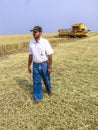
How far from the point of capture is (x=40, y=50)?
232 inches

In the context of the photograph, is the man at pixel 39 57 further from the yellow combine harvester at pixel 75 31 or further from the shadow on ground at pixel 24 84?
the yellow combine harvester at pixel 75 31

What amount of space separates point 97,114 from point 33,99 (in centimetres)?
166

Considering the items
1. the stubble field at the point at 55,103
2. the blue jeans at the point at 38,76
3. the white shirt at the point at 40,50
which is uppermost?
the white shirt at the point at 40,50

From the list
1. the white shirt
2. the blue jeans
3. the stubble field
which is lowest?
the stubble field

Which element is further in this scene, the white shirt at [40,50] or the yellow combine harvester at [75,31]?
the yellow combine harvester at [75,31]

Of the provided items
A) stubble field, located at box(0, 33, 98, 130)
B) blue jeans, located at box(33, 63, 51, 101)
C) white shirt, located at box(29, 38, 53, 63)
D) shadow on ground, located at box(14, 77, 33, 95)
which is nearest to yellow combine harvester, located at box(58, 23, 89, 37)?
stubble field, located at box(0, 33, 98, 130)

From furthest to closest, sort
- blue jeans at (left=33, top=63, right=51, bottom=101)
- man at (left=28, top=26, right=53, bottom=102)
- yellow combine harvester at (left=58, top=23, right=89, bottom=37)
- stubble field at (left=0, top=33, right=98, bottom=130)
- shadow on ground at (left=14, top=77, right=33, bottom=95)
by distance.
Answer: yellow combine harvester at (left=58, top=23, right=89, bottom=37)
shadow on ground at (left=14, top=77, right=33, bottom=95)
blue jeans at (left=33, top=63, right=51, bottom=101)
man at (left=28, top=26, right=53, bottom=102)
stubble field at (left=0, top=33, right=98, bottom=130)

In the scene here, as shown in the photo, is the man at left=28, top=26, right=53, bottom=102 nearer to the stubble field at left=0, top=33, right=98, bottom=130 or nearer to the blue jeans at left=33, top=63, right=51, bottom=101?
the blue jeans at left=33, top=63, right=51, bottom=101

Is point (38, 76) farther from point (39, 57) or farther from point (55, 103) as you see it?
point (55, 103)

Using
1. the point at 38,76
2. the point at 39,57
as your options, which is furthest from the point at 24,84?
the point at 39,57

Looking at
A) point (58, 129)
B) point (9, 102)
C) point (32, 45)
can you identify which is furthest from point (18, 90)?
point (58, 129)

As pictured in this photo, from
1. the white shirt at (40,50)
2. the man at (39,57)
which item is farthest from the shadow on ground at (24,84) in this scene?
the white shirt at (40,50)

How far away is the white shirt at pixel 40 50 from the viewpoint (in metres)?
5.88

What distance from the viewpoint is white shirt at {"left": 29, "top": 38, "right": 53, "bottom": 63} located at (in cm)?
588
